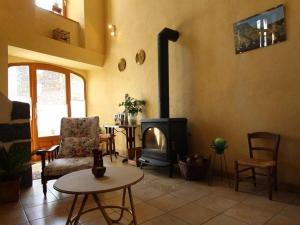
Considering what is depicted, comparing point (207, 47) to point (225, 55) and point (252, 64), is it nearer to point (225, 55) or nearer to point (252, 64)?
point (225, 55)

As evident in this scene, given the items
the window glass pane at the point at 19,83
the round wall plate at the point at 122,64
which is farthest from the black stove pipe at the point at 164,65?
the window glass pane at the point at 19,83

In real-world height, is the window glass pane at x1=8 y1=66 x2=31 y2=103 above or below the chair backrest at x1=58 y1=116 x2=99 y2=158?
above

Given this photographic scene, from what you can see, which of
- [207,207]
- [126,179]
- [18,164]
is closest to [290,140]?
[207,207]

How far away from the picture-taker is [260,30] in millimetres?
2828

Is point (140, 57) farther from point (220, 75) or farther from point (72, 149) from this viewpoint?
point (72, 149)

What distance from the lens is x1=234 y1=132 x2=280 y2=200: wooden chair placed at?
239 cm

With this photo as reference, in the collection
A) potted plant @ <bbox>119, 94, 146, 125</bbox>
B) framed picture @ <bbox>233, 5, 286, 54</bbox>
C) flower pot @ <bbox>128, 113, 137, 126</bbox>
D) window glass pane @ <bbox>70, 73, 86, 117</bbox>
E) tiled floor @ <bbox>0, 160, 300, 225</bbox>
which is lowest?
tiled floor @ <bbox>0, 160, 300, 225</bbox>

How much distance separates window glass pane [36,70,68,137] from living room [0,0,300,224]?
34 cm

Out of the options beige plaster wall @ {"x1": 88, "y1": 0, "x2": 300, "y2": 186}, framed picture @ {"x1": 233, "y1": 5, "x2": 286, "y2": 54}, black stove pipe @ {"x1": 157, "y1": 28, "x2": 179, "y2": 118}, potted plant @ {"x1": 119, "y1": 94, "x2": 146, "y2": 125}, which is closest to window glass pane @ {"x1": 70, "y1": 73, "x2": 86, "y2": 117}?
beige plaster wall @ {"x1": 88, "y1": 0, "x2": 300, "y2": 186}

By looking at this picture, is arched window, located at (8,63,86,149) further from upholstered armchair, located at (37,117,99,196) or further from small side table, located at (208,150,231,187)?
small side table, located at (208,150,231,187)

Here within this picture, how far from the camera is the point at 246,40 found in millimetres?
2979

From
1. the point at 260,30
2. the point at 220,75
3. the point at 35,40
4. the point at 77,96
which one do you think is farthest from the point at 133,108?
the point at 260,30

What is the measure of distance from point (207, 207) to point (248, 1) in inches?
108

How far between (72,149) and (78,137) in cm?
23
